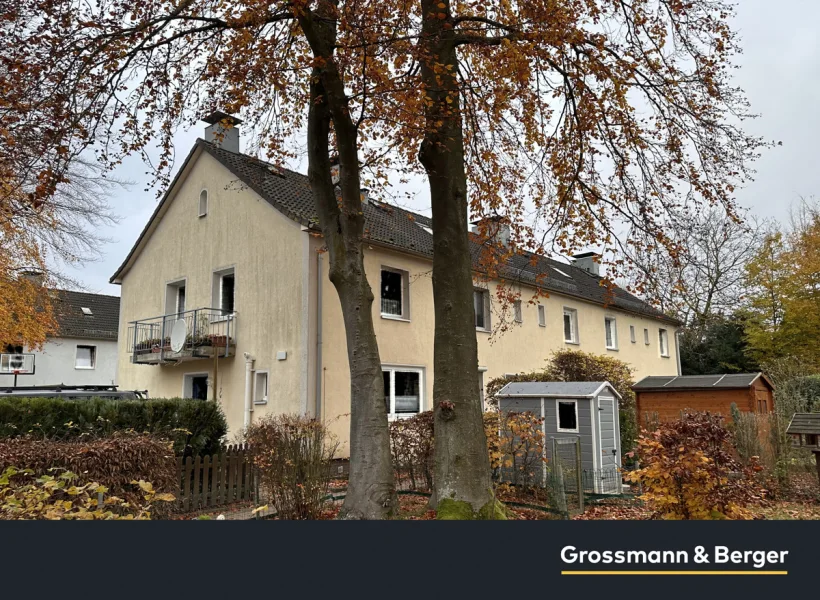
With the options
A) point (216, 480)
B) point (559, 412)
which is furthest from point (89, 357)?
point (559, 412)

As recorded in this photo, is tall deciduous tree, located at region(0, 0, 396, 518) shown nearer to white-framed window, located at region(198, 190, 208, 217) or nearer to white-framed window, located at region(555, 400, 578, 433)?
white-framed window, located at region(555, 400, 578, 433)

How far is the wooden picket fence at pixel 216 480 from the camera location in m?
9.77

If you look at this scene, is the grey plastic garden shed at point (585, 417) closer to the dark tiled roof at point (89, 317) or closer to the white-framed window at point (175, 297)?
the white-framed window at point (175, 297)

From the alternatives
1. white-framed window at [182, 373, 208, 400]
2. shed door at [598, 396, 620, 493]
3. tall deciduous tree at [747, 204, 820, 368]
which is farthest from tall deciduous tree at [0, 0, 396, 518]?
tall deciduous tree at [747, 204, 820, 368]

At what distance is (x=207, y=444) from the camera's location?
1135 cm

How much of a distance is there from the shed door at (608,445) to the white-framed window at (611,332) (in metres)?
16.7

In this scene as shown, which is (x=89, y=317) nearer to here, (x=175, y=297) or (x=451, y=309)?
(x=175, y=297)

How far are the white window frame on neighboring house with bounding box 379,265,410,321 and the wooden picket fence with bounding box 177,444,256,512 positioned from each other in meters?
7.55

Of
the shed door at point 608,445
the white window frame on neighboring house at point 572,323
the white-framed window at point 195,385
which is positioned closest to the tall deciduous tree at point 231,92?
the shed door at point 608,445

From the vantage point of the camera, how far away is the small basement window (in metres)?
11.5

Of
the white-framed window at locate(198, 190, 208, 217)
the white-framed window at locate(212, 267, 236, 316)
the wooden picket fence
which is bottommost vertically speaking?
the wooden picket fence

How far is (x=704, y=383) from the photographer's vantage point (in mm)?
15656
